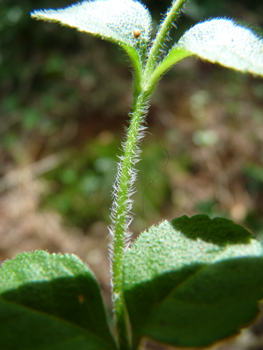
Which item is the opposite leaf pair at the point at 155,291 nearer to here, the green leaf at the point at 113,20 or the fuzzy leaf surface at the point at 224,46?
the fuzzy leaf surface at the point at 224,46

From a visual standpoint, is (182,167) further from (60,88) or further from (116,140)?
(60,88)

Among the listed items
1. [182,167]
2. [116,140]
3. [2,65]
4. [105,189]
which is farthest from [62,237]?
[2,65]

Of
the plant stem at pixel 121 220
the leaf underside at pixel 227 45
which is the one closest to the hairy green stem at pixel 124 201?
the plant stem at pixel 121 220

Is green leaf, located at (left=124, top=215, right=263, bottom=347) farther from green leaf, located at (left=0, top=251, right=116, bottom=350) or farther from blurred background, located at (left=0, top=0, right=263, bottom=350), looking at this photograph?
blurred background, located at (left=0, top=0, right=263, bottom=350)

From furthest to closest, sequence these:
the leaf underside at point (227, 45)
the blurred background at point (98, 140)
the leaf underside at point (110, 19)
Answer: the blurred background at point (98, 140)
the leaf underside at point (110, 19)
the leaf underside at point (227, 45)

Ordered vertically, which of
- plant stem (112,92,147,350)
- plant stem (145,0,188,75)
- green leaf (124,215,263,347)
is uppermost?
plant stem (145,0,188,75)

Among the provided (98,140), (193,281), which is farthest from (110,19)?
(98,140)

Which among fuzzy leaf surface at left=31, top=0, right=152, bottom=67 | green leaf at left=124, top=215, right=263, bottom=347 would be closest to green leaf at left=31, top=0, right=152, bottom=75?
fuzzy leaf surface at left=31, top=0, right=152, bottom=67
